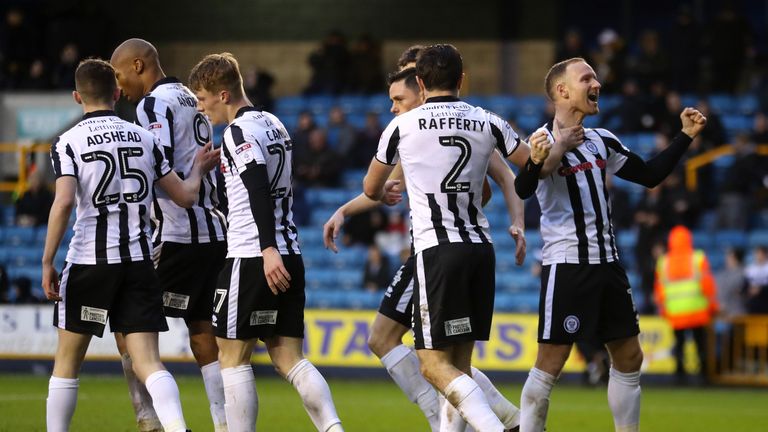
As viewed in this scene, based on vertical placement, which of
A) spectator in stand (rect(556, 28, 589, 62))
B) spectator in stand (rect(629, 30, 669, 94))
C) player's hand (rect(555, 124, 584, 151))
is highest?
spectator in stand (rect(556, 28, 589, 62))

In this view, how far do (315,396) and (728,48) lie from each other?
15413mm

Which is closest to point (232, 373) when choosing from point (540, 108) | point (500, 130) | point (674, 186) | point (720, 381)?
point (500, 130)

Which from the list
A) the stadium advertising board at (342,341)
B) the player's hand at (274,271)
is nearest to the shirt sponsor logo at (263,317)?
the player's hand at (274,271)

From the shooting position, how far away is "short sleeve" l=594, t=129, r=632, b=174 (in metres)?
7.62

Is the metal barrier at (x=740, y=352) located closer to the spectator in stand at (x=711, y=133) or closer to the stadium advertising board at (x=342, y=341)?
the stadium advertising board at (x=342, y=341)

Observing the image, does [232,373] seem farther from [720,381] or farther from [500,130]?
[720,381]

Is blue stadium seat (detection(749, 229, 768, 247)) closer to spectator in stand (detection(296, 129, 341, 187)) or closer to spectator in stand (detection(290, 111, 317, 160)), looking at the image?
spectator in stand (detection(296, 129, 341, 187))

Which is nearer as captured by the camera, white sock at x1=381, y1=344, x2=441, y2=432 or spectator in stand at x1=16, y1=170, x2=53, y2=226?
white sock at x1=381, y1=344, x2=441, y2=432

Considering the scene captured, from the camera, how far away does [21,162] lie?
20.5 m

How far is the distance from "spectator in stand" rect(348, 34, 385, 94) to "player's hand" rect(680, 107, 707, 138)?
1528 centimetres

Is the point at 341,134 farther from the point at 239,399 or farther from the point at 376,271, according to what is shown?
the point at 239,399

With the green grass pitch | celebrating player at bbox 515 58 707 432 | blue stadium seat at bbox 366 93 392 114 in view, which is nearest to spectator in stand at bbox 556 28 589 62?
blue stadium seat at bbox 366 93 392 114

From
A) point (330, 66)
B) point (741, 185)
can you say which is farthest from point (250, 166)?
point (330, 66)

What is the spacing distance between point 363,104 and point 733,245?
699 centimetres
